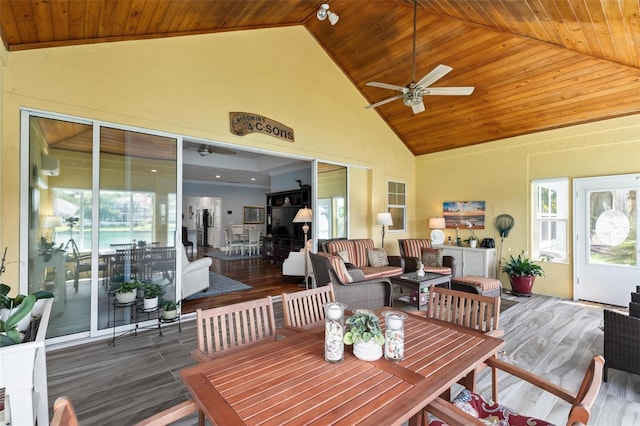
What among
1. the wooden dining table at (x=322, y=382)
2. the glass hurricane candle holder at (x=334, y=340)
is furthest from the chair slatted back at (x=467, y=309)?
the glass hurricane candle holder at (x=334, y=340)

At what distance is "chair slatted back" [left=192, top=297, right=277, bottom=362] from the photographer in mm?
1626

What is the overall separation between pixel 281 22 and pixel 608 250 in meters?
6.64

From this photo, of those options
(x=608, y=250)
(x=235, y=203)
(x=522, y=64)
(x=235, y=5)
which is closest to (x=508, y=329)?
(x=608, y=250)

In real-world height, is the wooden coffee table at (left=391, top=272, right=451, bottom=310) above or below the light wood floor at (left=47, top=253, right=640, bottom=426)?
above

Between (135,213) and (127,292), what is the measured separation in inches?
38.3

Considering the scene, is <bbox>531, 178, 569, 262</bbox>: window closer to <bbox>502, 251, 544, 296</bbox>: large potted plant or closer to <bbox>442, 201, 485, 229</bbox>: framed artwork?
<bbox>502, 251, 544, 296</bbox>: large potted plant

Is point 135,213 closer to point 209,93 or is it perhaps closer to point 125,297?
point 125,297

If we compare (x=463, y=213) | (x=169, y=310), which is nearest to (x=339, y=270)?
(x=169, y=310)

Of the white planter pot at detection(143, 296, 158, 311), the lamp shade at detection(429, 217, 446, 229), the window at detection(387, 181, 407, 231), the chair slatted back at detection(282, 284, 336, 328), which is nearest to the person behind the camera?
the chair slatted back at detection(282, 284, 336, 328)

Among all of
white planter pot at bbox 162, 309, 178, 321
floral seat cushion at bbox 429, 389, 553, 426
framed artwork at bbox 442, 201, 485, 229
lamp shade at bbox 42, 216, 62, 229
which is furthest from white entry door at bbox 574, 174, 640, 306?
lamp shade at bbox 42, 216, 62, 229

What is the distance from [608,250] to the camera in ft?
15.6

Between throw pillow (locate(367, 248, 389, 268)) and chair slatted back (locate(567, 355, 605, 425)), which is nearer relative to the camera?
chair slatted back (locate(567, 355, 605, 425))

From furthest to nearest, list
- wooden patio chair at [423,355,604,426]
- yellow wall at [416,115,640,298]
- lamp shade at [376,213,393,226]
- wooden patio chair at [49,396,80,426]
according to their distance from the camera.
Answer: lamp shade at [376,213,393,226]
yellow wall at [416,115,640,298]
wooden patio chair at [423,355,604,426]
wooden patio chair at [49,396,80,426]

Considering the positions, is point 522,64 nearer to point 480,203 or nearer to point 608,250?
point 480,203
